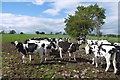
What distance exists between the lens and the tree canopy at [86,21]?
67.8 meters

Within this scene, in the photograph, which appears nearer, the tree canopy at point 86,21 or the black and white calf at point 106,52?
the black and white calf at point 106,52

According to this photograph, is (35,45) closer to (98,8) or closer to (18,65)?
(18,65)

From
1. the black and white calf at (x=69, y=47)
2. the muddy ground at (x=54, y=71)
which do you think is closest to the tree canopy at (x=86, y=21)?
the black and white calf at (x=69, y=47)

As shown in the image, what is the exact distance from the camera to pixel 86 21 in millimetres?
67750

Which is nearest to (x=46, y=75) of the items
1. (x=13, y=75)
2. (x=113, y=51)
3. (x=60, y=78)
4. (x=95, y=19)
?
(x=60, y=78)

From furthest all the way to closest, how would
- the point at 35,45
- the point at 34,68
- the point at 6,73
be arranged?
→ the point at 35,45
the point at 34,68
the point at 6,73

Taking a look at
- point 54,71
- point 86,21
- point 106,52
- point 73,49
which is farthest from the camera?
point 86,21

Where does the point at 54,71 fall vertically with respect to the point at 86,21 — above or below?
below

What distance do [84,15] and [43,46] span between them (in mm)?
53112

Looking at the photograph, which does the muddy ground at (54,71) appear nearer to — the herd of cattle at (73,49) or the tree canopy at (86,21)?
the herd of cattle at (73,49)

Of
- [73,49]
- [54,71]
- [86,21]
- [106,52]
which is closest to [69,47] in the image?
[73,49]

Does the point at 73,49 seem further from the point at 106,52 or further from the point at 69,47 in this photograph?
the point at 106,52

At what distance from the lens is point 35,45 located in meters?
18.1

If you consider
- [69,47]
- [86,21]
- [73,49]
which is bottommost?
[73,49]
